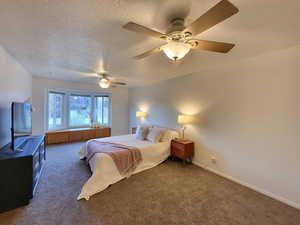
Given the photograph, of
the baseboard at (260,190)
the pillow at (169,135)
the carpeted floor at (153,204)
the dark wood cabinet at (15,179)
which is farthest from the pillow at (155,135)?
the dark wood cabinet at (15,179)

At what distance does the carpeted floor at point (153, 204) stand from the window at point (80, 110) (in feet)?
10.2

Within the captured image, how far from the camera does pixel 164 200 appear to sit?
84.2 inches

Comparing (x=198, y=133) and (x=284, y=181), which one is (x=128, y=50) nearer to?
(x=198, y=133)

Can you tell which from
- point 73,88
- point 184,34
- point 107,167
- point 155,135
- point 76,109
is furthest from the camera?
point 76,109

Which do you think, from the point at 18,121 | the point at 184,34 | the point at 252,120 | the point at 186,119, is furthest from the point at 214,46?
the point at 18,121

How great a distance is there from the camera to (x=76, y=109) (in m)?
5.75

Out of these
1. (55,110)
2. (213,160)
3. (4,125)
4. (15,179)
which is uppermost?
(55,110)

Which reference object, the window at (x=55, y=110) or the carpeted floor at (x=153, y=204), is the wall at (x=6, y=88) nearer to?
the carpeted floor at (x=153, y=204)

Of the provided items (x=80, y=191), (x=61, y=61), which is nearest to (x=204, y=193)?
(x=80, y=191)

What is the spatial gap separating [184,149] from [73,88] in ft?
14.9

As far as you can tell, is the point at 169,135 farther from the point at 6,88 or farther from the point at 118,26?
the point at 6,88

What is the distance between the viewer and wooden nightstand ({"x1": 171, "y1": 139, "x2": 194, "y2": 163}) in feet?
10.9

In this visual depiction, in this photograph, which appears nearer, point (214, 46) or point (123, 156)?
point (214, 46)

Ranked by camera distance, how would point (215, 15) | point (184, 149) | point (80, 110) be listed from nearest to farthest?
1. point (215, 15)
2. point (184, 149)
3. point (80, 110)
